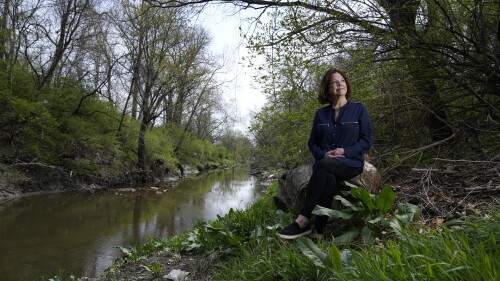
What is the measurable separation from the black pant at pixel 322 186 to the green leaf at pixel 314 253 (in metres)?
0.78

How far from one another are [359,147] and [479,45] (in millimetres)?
3366

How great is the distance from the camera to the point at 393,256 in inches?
85.5

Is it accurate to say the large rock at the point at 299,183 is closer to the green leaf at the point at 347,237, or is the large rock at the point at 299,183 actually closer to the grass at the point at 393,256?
the grass at the point at 393,256

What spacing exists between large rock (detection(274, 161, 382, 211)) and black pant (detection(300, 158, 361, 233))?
1.47 ft

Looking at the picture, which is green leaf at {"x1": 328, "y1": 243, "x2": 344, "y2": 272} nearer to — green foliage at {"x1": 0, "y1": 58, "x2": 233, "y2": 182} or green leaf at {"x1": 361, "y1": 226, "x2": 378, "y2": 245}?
green leaf at {"x1": 361, "y1": 226, "x2": 378, "y2": 245}

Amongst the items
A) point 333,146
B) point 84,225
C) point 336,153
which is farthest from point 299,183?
point 84,225

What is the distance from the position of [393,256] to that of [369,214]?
1.30 m

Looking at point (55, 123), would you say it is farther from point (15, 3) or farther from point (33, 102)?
point (15, 3)

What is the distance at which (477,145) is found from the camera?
18.9 feet

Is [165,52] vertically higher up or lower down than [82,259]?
higher up

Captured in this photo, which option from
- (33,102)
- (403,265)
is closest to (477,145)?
(403,265)

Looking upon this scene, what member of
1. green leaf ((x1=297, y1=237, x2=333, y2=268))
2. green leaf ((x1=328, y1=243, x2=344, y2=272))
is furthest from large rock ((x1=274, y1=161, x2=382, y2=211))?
→ green leaf ((x1=328, y1=243, x2=344, y2=272))

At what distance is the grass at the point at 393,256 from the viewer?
1886 millimetres

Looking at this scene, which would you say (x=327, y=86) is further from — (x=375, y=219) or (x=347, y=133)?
(x=375, y=219)
